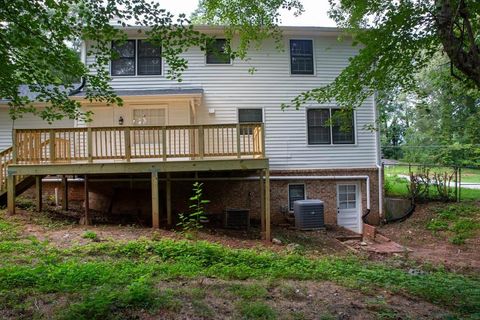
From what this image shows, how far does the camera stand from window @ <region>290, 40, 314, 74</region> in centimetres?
1386

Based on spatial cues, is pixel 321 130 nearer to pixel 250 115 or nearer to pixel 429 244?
pixel 250 115

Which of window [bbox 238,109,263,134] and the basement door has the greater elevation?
window [bbox 238,109,263,134]

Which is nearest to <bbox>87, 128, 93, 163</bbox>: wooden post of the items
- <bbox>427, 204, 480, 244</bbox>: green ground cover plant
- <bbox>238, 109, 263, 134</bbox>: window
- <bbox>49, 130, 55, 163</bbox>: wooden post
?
<bbox>49, 130, 55, 163</bbox>: wooden post

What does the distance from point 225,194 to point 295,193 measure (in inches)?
102

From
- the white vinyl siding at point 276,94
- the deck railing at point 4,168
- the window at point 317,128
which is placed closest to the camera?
the deck railing at point 4,168

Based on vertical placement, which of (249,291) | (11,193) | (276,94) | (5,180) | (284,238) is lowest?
(284,238)

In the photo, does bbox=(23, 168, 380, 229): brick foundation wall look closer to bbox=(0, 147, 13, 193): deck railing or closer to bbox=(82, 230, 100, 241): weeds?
bbox=(0, 147, 13, 193): deck railing

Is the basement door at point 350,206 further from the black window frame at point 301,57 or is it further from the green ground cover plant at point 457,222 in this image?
the black window frame at point 301,57

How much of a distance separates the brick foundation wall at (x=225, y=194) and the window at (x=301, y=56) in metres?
3.81

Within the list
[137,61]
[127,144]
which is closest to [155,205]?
[127,144]

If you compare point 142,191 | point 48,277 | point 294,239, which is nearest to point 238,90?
point 142,191

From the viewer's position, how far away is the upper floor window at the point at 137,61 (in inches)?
521

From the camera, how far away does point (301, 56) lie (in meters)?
13.9

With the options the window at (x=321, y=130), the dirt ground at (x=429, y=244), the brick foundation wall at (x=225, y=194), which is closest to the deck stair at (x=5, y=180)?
the brick foundation wall at (x=225, y=194)
